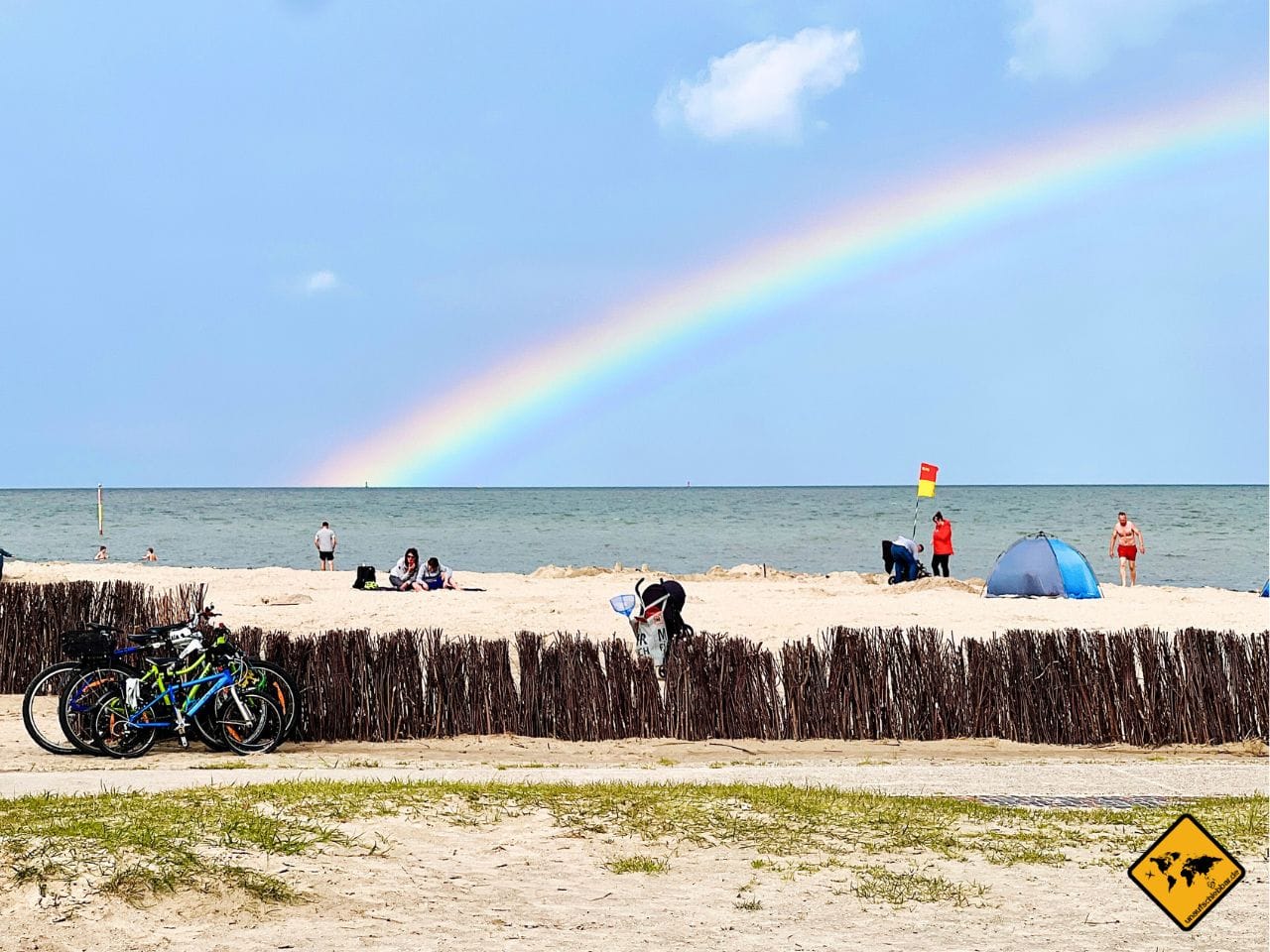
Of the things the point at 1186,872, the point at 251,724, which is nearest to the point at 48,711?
the point at 251,724

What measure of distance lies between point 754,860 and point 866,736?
5.23 m

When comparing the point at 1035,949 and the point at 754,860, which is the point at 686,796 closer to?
the point at 754,860

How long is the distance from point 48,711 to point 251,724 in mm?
1744

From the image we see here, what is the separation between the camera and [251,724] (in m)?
10.4

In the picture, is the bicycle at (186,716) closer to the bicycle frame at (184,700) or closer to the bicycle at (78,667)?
the bicycle frame at (184,700)

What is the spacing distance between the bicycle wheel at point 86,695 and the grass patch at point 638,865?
5.54 metres

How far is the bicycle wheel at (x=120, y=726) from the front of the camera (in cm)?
1013

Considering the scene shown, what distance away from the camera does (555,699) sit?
11.1 meters

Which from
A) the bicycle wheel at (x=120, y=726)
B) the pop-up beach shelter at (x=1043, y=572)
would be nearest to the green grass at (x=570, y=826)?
the bicycle wheel at (x=120, y=726)

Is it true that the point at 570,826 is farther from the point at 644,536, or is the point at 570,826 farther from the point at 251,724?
the point at 644,536

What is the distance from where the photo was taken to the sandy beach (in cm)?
1764

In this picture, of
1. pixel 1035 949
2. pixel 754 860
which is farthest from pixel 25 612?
pixel 1035 949

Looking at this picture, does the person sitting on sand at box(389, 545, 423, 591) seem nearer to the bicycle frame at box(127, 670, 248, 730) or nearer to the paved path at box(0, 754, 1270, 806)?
the bicycle frame at box(127, 670, 248, 730)

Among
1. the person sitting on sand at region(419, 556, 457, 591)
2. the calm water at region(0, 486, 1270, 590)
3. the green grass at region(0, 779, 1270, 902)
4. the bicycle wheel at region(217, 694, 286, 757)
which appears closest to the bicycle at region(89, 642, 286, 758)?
the bicycle wheel at region(217, 694, 286, 757)
